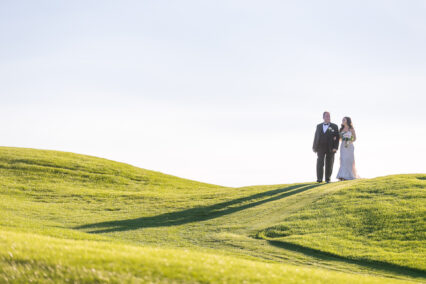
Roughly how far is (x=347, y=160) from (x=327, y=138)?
248cm

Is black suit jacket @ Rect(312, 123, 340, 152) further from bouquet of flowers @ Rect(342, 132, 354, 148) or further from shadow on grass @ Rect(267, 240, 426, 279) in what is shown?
shadow on grass @ Rect(267, 240, 426, 279)

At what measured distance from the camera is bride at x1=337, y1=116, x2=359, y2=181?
30625 millimetres

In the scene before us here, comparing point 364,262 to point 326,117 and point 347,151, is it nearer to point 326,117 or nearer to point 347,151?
point 347,151

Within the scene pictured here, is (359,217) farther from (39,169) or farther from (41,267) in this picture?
(39,169)

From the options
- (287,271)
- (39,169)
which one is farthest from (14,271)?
(39,169)

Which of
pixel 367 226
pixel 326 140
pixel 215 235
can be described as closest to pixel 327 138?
pixel 326 140

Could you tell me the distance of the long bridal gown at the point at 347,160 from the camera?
3080 cm

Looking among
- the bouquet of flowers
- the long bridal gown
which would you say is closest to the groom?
the bouquet of flowers

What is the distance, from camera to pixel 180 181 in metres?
51.2

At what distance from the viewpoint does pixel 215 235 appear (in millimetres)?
21250

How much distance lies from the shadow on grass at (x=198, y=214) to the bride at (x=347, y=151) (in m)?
2.50

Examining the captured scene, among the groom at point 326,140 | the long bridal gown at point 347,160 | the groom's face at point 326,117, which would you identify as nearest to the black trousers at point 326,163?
the groom at point 326,140

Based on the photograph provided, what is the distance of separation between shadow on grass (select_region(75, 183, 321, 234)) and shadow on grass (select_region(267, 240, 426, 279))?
7811mm

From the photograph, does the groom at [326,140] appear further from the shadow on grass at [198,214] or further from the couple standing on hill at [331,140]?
the shadow on grass at [198,214]
